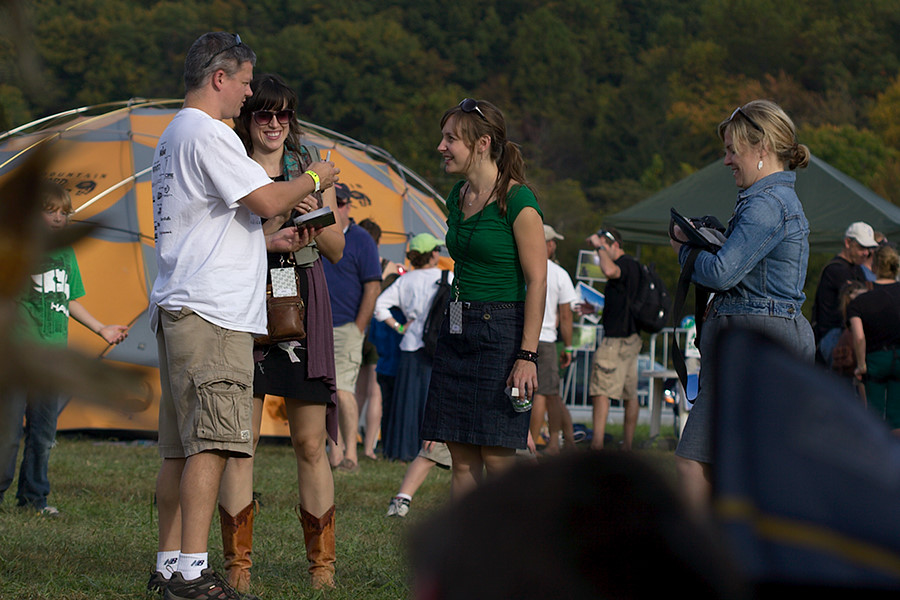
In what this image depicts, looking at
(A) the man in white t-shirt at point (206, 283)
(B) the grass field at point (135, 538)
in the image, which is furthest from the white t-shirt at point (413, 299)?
(A) the man in white t-shirt at point (206, 283)

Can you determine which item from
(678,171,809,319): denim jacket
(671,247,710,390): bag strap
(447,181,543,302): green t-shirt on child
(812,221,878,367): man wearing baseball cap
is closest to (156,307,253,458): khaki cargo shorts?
(447,181,543,302): green t-shirt on child

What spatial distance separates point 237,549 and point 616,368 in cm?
647

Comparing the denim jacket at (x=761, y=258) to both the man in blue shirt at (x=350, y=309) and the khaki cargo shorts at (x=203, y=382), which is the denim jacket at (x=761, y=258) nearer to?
the khaki cargo shorts at (x=203, y=382)

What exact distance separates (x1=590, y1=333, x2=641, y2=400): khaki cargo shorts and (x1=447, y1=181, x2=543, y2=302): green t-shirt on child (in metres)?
6.00

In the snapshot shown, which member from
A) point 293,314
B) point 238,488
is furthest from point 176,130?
point 238,488

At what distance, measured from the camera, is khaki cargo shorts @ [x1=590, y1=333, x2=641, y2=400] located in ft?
32.4

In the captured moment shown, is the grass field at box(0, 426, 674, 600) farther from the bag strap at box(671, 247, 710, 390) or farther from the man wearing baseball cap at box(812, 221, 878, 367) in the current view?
the man wearing baseball cap at box(812, 221, 878, 367)

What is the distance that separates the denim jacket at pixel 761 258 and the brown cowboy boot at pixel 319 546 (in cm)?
165

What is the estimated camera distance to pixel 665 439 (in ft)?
36.7

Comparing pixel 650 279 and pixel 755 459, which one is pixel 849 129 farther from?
pixel 755 459

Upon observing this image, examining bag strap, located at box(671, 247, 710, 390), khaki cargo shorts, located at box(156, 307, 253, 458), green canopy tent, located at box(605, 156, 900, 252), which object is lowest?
khaki cargo shorts, located at box(156, 307, 253, 458)

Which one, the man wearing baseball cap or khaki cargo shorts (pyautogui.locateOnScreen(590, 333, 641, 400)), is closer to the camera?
the man wearing baseball cap

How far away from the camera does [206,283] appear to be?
336 centimetres

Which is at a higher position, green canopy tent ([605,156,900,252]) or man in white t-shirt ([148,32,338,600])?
green canopy tent ([605,156,900,252])
